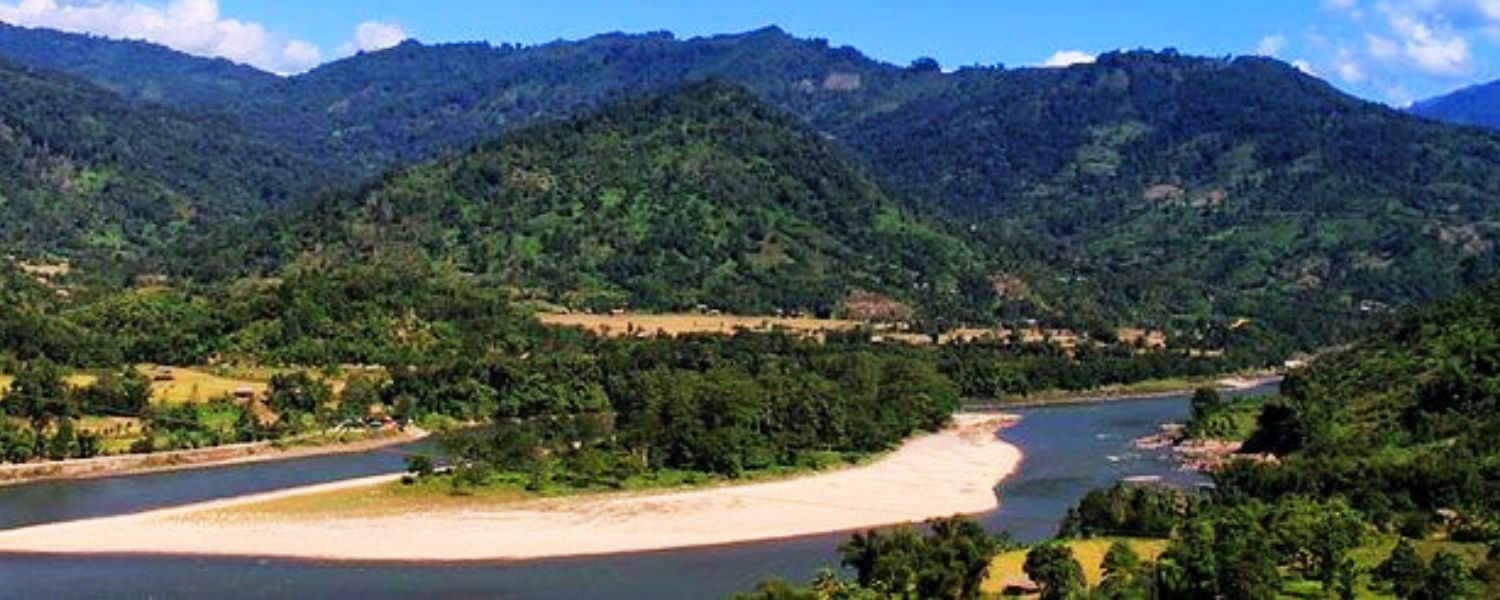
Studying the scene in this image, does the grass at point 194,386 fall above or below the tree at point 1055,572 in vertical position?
above

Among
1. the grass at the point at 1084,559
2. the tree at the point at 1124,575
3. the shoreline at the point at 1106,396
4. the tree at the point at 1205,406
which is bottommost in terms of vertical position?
the grass at the point at 1084,559

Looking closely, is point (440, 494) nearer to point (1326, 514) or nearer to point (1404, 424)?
point (1326, 514)

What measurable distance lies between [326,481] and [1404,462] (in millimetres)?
65268

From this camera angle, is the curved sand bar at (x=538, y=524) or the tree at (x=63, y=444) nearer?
the curved sand bar at (x=538, y=524)

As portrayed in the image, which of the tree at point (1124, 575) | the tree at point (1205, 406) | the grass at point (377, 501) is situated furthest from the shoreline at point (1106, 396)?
the tree at point (1124, 575)

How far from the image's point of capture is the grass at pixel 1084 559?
7362cm

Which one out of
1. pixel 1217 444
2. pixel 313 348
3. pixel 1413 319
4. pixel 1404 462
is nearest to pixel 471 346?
pixel 313 348

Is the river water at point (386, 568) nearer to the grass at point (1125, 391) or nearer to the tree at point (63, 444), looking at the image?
the tree at point (63, 444)

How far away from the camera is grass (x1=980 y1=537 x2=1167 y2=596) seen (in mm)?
73625

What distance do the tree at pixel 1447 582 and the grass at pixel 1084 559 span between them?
12547 millimetres

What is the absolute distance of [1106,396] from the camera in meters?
178

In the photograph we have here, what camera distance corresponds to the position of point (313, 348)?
162 meters

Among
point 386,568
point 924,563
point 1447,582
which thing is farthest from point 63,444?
point 1447,582

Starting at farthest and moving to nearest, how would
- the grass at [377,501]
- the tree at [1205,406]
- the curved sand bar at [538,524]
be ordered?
the tree at [1205,406] → the grass at [377,501] → the curved sand bar at [538,524]
